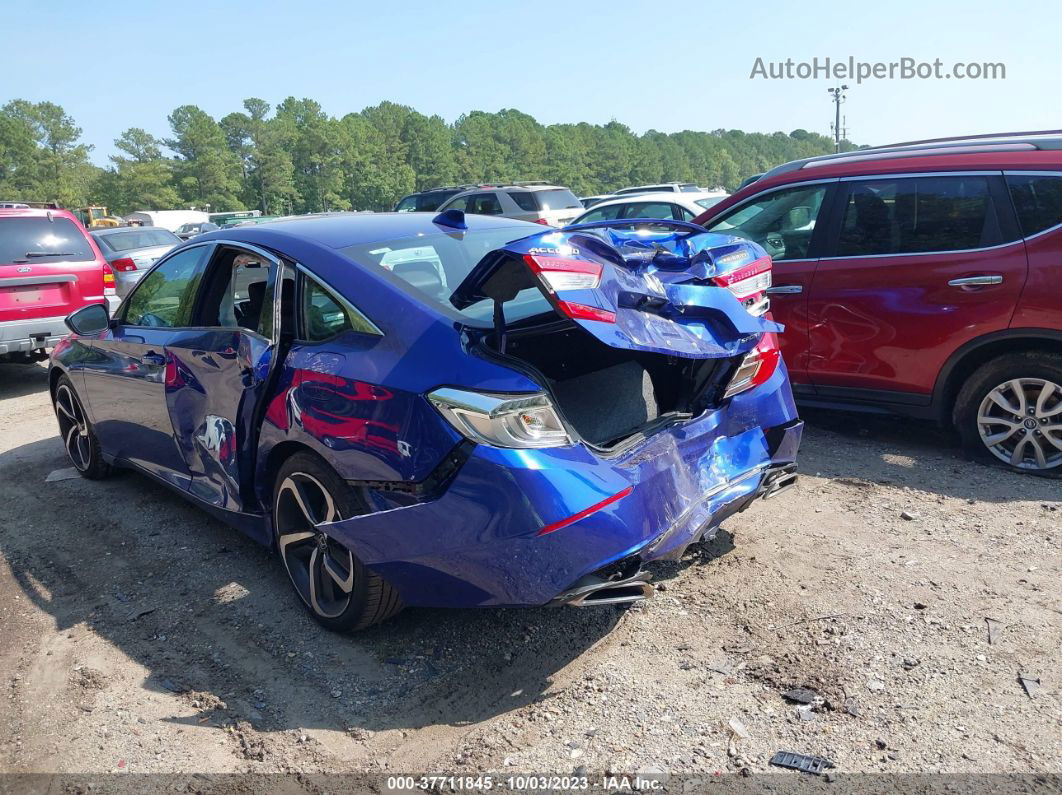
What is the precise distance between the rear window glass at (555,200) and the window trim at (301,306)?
1568cm

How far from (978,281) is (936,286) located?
224 mm

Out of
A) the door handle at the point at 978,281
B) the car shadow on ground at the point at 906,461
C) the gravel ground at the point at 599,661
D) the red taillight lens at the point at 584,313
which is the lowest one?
the car shadow on ground at the point at 906,461

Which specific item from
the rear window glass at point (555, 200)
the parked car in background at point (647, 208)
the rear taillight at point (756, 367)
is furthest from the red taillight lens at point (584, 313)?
the rear window glass at point (555, 200)

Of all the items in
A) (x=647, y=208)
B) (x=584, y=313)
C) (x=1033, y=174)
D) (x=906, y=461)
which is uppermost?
(x=1033, y=174)

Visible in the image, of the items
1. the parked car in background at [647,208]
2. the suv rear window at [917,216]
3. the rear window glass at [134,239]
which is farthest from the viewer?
the rear window glass at [134,239]

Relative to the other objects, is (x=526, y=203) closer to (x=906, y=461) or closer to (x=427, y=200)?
(x=427, y=200)

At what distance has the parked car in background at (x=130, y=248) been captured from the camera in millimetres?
13375

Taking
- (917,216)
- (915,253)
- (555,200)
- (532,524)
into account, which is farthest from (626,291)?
(555,200)

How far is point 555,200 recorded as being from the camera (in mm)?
19156

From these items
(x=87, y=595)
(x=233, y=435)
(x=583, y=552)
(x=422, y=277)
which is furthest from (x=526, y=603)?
(x=87, y=595)

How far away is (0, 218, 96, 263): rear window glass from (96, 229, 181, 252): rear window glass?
5.08 m

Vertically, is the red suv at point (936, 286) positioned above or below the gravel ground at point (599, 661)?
above

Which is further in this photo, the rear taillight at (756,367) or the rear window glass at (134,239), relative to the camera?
the rear window glass at (134,239)

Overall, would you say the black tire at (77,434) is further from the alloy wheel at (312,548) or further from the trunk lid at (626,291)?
the trunk lid at (626,291)
